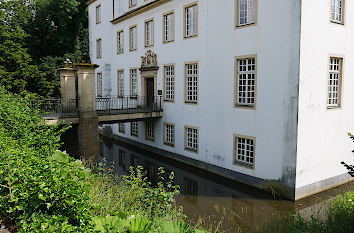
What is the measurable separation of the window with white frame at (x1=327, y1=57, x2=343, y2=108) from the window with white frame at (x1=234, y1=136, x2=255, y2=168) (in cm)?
361

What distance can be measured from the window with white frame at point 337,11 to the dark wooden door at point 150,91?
11.2 meters

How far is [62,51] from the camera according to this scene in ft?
110

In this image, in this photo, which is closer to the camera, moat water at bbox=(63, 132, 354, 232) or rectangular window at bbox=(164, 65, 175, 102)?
moat water at bbox=(63, 132, 354, 232)

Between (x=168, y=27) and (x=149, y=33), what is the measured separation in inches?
85.3

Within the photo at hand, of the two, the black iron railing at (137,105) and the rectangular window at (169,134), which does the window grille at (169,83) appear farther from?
the rectangular window at (169,134)

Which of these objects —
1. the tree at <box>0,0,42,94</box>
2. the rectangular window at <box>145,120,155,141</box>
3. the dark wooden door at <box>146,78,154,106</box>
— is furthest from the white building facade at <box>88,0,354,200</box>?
the tree at <box>0,0,42,94</box>

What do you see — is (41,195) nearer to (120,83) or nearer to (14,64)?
(120,83)

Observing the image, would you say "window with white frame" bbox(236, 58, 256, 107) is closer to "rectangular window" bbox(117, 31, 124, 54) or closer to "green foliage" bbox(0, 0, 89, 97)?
"rectangular window" bbox(117, 31, 124, 54)

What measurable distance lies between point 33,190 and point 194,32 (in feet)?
44.1

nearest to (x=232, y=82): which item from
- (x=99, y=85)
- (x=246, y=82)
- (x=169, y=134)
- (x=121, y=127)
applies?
(x=246, y=82)

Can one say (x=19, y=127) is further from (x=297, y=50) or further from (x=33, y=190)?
(x=297, y=50)

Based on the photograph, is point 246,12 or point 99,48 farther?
point 99,48

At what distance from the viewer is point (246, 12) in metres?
12.8

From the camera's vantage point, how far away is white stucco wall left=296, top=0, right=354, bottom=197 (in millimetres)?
11055
